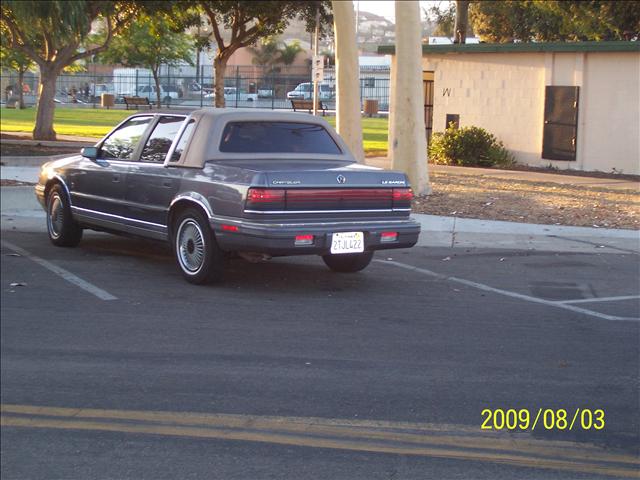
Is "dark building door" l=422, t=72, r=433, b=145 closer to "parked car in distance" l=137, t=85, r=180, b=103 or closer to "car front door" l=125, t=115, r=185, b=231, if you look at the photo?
"car front door" l=125, t=115, r=185, b=231

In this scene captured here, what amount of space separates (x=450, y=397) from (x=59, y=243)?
664 centimetres

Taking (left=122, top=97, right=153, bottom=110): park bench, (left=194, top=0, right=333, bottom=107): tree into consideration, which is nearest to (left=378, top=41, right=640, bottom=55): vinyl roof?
(left=194, top=0, right=333, bottom=107): tree

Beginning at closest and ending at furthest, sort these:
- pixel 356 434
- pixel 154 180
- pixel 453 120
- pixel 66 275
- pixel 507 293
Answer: pixel 356 434 → pixel 507 293 → pixel 66 275 → pixel 154 180 → pixel 453 120

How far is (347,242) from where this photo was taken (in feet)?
30.3

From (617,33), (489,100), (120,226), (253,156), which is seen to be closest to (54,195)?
(120,226)

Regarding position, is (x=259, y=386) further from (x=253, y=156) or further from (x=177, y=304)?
(x=253, y=156)

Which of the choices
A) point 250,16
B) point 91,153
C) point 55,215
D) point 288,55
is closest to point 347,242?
point 91,153

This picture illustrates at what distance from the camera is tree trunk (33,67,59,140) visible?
27438 mm

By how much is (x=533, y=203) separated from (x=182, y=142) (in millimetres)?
7409

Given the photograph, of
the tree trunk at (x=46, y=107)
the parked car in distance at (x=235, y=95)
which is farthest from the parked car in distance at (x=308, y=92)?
the tree trunk at (x=46, y=107)

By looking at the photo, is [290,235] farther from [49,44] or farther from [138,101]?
[138,101]

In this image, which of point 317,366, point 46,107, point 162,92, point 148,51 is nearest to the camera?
point 317,366

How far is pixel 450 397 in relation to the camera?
637 cm

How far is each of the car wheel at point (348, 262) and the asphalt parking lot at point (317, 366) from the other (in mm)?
149
